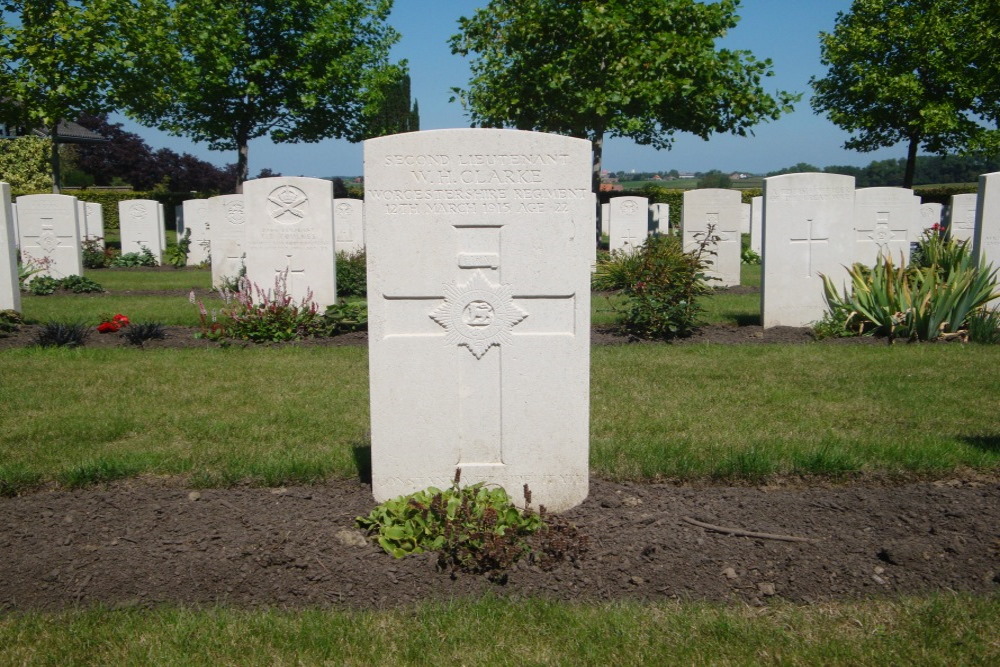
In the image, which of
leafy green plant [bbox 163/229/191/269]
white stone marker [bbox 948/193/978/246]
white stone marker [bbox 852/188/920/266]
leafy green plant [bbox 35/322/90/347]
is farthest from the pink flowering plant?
white stone marker [bbox 948/193/978/246]

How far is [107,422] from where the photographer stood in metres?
5.96

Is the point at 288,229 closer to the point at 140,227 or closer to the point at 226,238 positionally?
the point at 226,238

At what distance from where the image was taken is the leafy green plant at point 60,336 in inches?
364

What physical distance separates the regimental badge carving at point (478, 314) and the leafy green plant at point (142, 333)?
20.9 ft

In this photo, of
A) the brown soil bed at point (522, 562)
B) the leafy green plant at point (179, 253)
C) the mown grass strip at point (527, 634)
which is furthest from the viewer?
the leafy green plant at point (179, 253)

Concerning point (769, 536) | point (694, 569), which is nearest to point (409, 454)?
point (694, 569)

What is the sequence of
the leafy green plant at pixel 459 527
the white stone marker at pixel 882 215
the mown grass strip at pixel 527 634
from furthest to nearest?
the white stone marker at pixel 882 215 < the leafy green plant at pixel 459 527 < the mown grass strip at pixel 527 634

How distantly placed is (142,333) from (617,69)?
46.1 feet

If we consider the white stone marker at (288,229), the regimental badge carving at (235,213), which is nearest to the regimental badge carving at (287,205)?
the white stone marker at (288,229)

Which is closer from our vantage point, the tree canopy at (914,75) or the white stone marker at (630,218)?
the white stone marker at (630,218)

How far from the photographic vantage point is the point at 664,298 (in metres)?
9.65

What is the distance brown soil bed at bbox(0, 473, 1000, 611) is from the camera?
346 centimetres

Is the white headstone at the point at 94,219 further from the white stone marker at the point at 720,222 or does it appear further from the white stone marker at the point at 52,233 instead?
the white stone marker at the point at 720,222

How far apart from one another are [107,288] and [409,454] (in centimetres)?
1377
